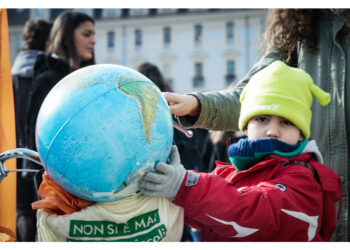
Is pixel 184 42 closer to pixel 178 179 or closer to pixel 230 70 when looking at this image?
pixel 230 70

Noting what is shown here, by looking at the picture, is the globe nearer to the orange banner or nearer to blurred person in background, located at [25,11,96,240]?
the orange banner

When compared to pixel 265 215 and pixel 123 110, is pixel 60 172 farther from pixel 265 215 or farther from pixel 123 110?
pixel 265 215

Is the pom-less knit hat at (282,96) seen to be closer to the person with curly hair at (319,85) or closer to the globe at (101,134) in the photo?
the person with curly hair at (319,85)

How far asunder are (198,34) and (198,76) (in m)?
3.32

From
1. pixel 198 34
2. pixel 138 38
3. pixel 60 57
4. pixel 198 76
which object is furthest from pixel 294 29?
pixel 198 76

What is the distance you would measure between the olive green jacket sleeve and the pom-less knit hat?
0.66ft

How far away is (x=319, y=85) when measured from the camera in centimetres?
285

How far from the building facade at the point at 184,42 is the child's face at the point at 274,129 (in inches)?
1263

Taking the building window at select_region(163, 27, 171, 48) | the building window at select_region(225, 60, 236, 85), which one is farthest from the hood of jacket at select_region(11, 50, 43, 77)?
the building window at select_region(225, 60, 236, 85)

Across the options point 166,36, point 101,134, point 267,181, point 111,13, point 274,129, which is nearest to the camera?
point 101,134

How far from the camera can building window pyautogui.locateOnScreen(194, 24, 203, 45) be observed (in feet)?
119

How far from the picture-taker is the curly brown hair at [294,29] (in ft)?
9.47

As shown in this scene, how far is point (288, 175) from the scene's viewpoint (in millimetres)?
2217

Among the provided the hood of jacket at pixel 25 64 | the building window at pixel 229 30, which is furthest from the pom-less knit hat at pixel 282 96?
the building window at pixel 229 30
